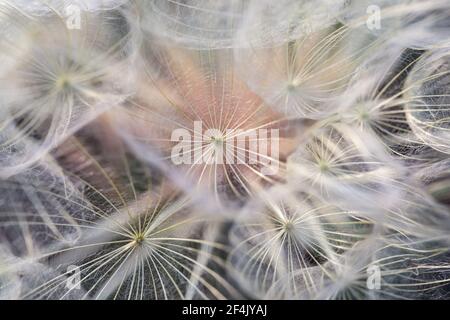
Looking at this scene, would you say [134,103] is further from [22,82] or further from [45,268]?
[45,268]

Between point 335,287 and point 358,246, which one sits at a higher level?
point 358,246

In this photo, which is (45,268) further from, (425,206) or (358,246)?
(425,206)

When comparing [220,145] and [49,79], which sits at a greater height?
[49,79]

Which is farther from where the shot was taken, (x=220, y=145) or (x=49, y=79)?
(x=220, y=145)

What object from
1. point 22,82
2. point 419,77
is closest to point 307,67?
point 419,77

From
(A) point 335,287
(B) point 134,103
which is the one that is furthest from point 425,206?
(B) point 134,103
